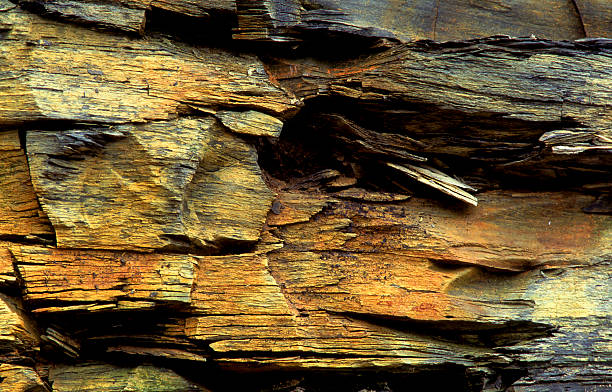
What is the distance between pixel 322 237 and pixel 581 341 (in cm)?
487

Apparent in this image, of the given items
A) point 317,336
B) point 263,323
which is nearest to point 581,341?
point 317,336

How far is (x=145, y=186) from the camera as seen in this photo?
354 inches

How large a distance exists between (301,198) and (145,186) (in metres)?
2.80

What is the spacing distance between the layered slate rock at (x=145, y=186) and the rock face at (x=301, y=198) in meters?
0.03

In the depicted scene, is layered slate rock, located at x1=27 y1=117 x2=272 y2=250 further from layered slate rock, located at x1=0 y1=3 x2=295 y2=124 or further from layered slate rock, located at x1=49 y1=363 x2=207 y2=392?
layered slate rock, located at x1=49 y1=363 x2=207 y2=392

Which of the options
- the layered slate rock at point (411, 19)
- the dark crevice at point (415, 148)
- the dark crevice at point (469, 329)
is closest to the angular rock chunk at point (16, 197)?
the dark crevice at point (415, 148)

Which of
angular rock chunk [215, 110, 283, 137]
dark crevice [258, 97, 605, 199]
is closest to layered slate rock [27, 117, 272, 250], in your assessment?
angular rock chunk [215, 110, 283, 137]

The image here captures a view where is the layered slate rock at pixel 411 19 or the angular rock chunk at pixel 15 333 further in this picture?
the layered slate rock at pixel 411 19

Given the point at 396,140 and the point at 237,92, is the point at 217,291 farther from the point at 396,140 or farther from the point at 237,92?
the point at 396,140

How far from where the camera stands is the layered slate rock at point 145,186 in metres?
8.69

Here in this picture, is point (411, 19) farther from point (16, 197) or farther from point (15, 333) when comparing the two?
point (15, 333)

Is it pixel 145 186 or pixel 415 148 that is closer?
pixel 145 186

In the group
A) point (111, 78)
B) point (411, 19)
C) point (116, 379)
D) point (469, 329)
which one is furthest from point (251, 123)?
point (469, 329)

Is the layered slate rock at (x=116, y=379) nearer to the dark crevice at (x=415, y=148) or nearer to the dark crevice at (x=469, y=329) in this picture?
the dark crevice at (x=469, y=329)
